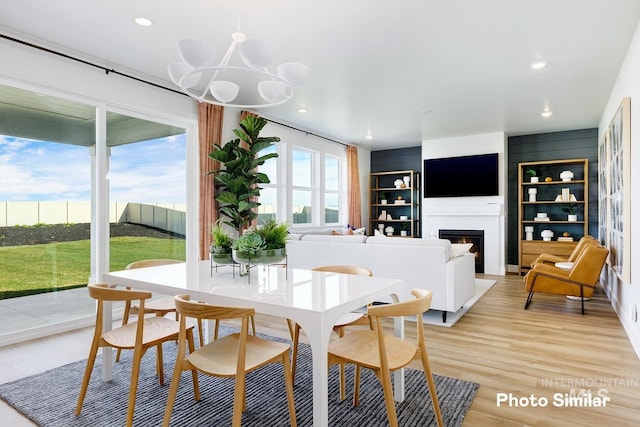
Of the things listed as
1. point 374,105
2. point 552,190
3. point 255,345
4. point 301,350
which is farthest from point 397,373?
point 552,190

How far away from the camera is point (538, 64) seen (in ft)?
12.3

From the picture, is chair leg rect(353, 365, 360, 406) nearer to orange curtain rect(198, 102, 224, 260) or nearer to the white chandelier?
the white chandelier

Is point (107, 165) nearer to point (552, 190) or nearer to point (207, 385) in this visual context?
point (207, 385)

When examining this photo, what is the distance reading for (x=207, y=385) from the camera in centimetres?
241

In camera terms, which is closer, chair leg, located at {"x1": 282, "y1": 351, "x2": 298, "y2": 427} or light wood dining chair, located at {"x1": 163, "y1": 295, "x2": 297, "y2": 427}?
light wood dining chair, located at {"x1": 163, "y1": 295, "x2": 297, "y2": 427}

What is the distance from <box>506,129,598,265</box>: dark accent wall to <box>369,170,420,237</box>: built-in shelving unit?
1816 mm

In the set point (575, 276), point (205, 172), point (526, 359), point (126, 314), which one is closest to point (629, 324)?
point (575, 276)

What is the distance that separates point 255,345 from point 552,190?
699 cm

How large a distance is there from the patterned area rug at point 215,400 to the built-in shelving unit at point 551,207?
5.02m

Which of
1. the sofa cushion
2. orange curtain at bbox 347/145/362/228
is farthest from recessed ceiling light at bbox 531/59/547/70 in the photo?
orange curtain at bbox 347/145/362/228

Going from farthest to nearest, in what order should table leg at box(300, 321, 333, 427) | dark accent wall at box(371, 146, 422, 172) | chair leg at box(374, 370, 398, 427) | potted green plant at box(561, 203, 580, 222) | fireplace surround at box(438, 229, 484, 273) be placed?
1. dark accent wall at box(371, 146, 422, 172)
2. fireplace surround at box(438, 229, 484, 273)
3. potted green plant at box(561, 203, 580, 222)
4. chair leg at box(374, 370, 398, 427)
5. table leg at box(300, 321, 333, 427)

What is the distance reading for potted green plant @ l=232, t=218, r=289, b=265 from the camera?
7.30 ft

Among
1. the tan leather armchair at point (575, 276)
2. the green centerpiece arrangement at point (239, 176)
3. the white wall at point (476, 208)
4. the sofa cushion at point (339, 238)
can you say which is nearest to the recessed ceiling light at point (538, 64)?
the tan leather armchair at point (575, 276)

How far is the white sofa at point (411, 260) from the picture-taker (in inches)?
146
